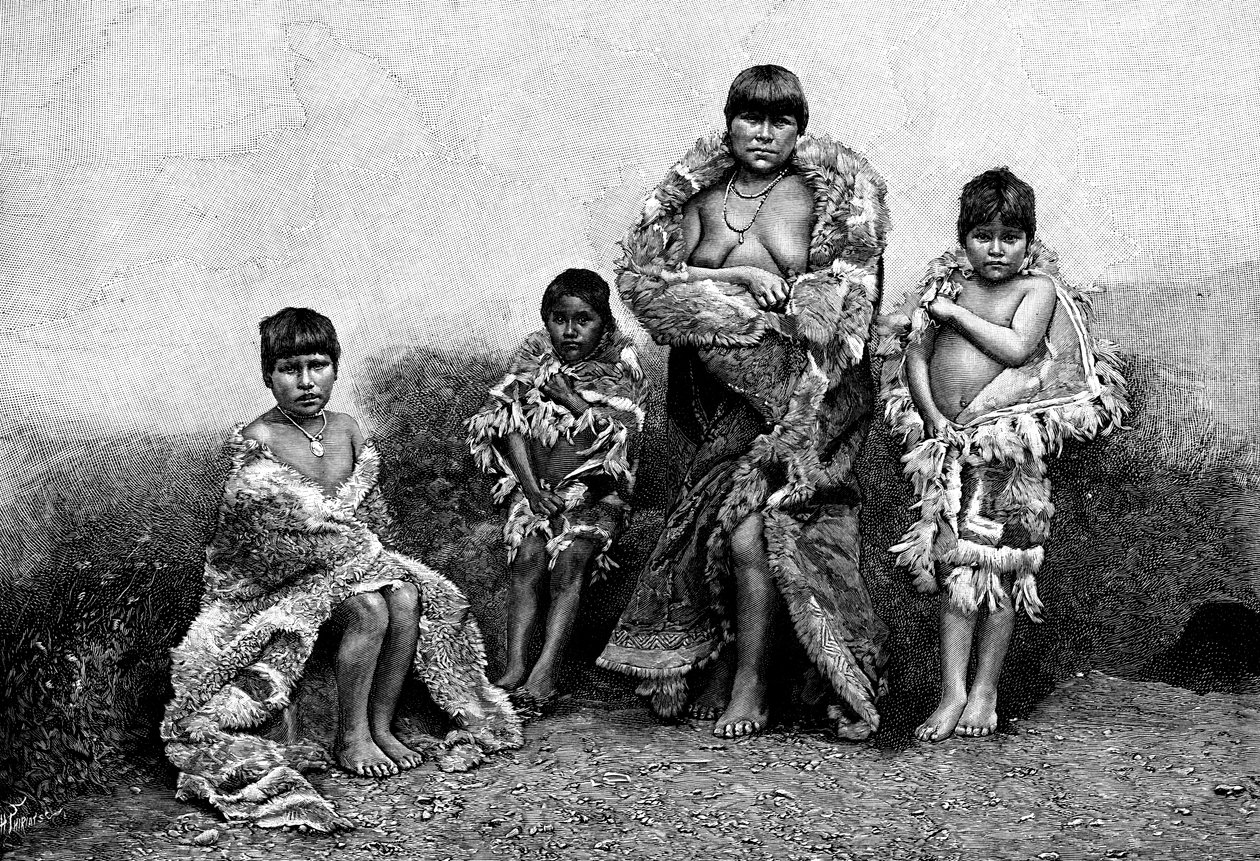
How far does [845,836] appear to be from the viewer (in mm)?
4594

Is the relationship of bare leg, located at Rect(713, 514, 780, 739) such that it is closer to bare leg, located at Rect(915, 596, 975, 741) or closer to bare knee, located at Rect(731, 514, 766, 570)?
bare knee, located at Rect(731, 514, 766, 570)

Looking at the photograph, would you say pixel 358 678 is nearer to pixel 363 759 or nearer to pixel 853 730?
pixel 363 759

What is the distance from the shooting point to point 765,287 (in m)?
5.21

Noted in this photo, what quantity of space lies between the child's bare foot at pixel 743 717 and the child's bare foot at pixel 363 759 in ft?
3.06

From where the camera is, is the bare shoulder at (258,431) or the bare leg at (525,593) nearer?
the bare shoulder at (258,431)

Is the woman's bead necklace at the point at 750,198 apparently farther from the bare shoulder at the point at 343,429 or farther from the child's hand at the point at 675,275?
the bare shoulder at the point at 343,429

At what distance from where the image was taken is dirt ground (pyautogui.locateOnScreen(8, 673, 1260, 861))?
4555mm

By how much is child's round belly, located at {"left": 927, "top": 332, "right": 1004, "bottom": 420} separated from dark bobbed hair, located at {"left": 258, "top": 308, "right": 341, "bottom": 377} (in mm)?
1744

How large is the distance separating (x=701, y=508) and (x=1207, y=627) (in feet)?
4.97

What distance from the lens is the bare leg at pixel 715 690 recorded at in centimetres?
525

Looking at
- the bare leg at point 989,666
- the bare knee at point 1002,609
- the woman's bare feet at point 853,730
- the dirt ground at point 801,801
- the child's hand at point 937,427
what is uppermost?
the child's hand at point 937,427

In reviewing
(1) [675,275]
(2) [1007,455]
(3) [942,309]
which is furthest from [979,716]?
(1) [675,275]

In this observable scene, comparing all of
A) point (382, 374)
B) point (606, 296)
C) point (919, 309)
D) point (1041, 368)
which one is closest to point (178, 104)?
point (382, 374)

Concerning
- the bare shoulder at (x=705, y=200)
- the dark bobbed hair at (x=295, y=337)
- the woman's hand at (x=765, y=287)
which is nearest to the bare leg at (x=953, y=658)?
the woman's hand at (x=765, y=287)
